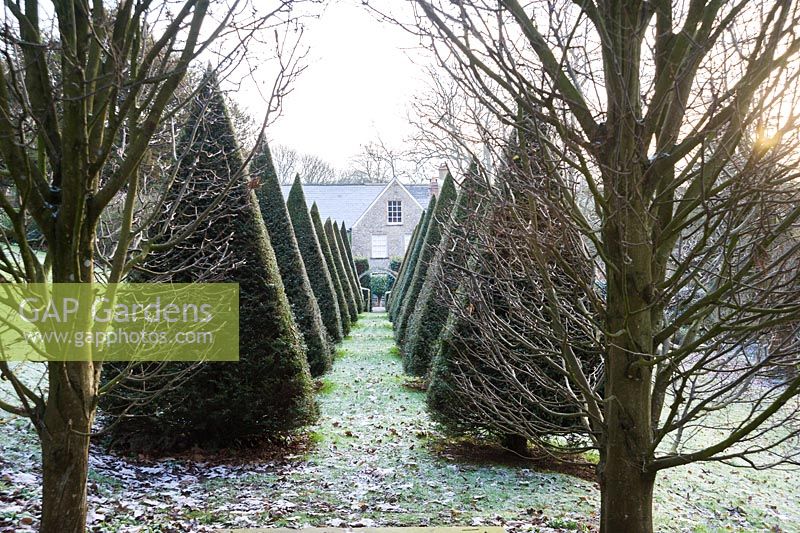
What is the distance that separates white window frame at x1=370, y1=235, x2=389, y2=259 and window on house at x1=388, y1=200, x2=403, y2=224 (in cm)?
134

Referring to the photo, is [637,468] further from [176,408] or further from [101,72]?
[176,408]

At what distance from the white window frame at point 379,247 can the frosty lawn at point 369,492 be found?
1363 inches

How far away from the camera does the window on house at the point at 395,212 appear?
43656 millimetres

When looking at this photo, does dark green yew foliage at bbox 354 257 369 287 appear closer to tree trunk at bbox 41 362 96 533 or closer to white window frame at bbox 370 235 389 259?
white window frame at bbox 370 235 389 259

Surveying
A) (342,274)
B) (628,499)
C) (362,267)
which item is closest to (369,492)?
(628,499)

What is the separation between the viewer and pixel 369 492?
6.06 meters

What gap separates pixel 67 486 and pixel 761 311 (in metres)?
3.11

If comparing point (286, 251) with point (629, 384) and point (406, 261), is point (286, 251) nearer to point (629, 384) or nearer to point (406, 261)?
point (629, 384)

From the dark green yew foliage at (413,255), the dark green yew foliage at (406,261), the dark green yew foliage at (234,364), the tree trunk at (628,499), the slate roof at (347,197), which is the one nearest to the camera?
the tree trunk at (628,499)

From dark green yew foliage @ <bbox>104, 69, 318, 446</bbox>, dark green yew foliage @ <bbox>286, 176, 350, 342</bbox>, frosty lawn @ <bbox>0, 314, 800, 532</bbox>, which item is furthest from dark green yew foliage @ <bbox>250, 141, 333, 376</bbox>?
dark green yew foliage @ <bbox>104, 69, 318, 446</bbox>

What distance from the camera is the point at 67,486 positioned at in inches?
107

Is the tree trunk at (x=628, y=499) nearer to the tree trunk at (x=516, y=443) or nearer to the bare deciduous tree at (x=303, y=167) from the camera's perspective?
the tree trunk at (x=516, y=443)

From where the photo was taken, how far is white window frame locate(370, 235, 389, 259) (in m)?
43.4

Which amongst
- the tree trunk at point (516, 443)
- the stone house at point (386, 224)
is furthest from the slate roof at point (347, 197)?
the tree trunk at point (516, 443)
